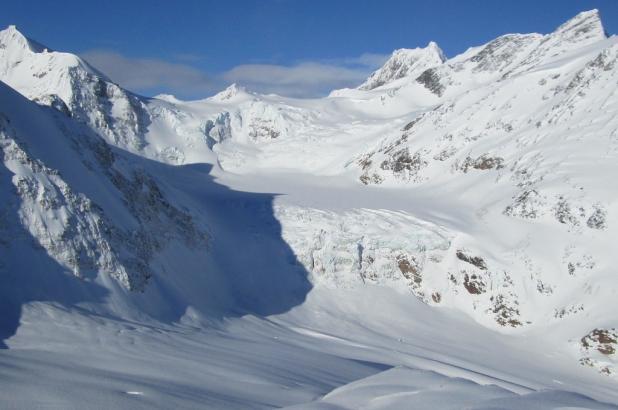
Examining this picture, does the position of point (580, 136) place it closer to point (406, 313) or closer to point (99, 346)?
point (406, 313)

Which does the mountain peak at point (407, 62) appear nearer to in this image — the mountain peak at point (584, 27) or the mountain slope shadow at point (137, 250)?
the mountain peak at point (584, 27)

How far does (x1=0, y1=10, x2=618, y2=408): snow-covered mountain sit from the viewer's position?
16336 millimetres

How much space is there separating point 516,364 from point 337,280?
9.88m

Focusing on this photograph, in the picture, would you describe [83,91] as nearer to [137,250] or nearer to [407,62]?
→ [137,250]

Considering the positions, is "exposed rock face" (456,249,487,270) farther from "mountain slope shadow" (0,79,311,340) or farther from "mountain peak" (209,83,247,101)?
"mountain peak" (209,83,247,101)

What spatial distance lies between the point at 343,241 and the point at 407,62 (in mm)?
76091

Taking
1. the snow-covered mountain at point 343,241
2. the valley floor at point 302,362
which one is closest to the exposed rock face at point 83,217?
the snow-covered mountain at point 343,241

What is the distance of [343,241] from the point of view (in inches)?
1201

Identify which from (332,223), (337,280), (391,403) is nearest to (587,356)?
(337,280)

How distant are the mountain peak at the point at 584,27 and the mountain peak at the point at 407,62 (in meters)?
27.4

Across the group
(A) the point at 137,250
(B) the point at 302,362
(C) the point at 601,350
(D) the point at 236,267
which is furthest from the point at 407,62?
(B) the point at 302,362

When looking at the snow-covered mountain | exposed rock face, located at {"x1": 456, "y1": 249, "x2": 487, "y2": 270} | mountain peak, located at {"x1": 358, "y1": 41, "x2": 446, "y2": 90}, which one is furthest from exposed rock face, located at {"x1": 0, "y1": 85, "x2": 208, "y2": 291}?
mountain peak, located at {"x1": 358, "y1": 41, "x2": 446, "y2": 90}

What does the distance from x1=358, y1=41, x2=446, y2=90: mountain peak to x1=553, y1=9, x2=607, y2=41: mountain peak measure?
2745 centimetres

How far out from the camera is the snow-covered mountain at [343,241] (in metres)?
16.3
